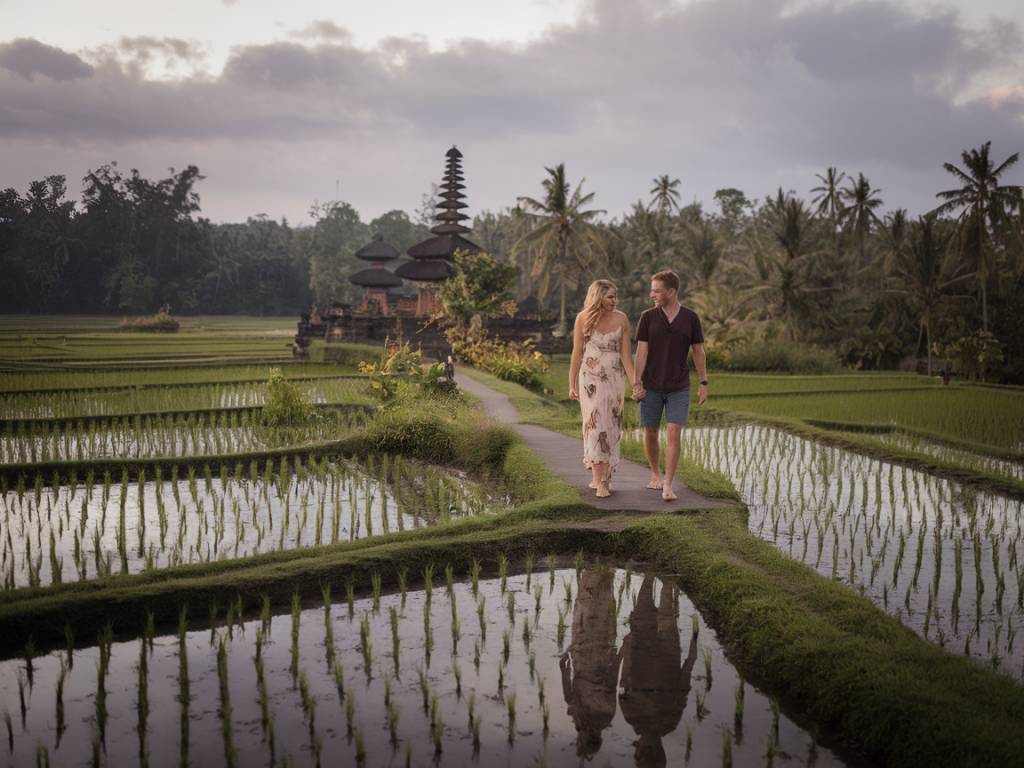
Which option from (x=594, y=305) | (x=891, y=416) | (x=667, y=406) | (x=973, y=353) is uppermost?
(x=594, y=305)

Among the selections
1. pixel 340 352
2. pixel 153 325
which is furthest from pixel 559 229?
pixel 153 325

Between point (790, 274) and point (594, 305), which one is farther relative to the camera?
point (790, 274)

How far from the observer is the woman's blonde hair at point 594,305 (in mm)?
5723

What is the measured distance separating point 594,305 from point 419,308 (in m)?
25.8

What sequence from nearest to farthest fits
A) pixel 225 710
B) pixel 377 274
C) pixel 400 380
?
pixel 225 710 < pixel 400 380 < pixel 377 274

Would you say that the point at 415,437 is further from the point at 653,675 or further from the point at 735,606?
the point at 653,675

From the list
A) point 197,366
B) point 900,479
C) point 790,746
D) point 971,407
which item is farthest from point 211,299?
point 790,746

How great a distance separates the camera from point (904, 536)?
5.94 m

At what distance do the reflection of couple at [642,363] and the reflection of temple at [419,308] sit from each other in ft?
57.7

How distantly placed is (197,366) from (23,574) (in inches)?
587

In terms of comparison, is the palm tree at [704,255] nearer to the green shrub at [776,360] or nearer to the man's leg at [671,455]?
the green shrub at [776,360]

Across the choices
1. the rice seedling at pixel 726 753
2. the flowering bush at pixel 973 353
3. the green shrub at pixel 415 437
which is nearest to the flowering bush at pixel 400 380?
the green shrub at pixel 415 437

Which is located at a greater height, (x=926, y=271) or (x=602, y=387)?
(x=926, y=271)

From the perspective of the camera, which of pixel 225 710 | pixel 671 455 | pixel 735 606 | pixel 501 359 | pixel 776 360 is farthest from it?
pixel 776 360
